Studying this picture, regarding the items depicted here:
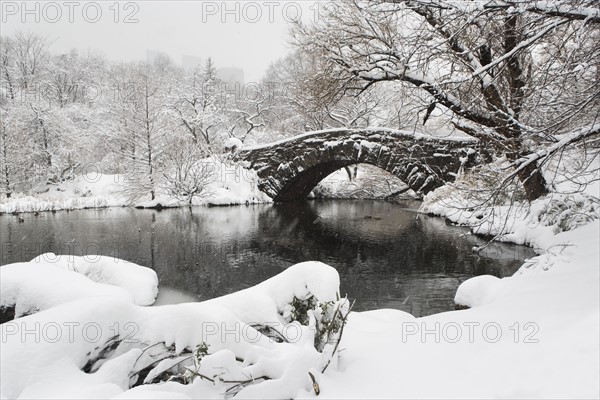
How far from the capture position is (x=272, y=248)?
1017cm

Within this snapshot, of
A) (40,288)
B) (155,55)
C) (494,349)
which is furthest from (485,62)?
(155,55)

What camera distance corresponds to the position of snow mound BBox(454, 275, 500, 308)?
16.1 feet

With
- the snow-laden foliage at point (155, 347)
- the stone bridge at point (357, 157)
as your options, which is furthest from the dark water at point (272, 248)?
the snow-laden foliage at point (155, 347)

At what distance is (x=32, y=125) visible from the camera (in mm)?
22750

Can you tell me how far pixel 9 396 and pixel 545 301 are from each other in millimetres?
4066

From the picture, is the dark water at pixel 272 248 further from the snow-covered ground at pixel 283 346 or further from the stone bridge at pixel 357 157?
the snow-covered ground at pixel 283 346

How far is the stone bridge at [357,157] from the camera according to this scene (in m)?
13.5

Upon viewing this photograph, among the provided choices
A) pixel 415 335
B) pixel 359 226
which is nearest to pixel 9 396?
pixel 415 335

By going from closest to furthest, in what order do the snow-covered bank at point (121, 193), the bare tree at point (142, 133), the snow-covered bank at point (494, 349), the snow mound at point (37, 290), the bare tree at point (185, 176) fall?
the snow-covered bank at point (494, 349)
the snow mound at point (37, 290)
the snow-covered bank at point (121, 193)
the bare tree at point (185, 176)
the bare tree at point (142, 133)

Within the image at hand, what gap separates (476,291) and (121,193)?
1781 centimetres

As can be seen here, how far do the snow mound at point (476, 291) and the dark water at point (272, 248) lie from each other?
2.34 feet

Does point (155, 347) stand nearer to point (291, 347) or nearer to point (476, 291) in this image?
point (291, 347)

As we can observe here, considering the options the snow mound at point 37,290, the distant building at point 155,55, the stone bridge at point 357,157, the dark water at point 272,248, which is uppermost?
the distant building at point 155,55

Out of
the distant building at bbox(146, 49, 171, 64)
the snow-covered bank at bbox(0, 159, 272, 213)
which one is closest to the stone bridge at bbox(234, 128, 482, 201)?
the snow-covered bank at bbox(0, 159, 272, 213)
